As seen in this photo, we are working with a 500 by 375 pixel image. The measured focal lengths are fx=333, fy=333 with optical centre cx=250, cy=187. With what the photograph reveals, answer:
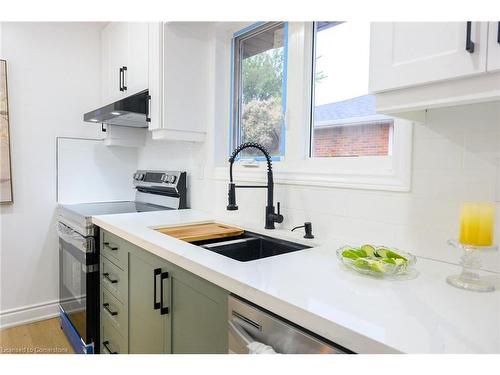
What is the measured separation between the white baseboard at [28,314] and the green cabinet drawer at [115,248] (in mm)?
1266

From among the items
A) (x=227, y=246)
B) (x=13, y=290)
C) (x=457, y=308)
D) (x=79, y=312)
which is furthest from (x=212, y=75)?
(x=13, y=290)

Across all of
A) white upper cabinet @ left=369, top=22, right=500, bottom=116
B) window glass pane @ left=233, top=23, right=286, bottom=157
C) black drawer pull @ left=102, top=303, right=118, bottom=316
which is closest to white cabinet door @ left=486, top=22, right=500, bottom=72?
white upper cabinet @ left=369, top=22, right=500, bottom=116

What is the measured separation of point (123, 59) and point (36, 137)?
0.96 meters

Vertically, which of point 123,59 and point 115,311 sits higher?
point 123,59

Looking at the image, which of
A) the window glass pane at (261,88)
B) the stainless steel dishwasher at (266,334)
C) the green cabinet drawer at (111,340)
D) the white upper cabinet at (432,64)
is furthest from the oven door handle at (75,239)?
the white upper cabinet at (432,64)

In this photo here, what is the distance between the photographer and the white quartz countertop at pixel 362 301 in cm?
64

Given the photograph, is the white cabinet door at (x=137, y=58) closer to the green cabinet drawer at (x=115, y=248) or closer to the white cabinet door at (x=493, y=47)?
the green cabinet drawer at (x=115, y=248)

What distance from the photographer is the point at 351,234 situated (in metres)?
1.44

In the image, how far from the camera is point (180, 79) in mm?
2154

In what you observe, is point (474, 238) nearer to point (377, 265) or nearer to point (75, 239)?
point (377, 265)

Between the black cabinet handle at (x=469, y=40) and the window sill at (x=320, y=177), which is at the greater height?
the black cabinet handle at (x=469, y=40)

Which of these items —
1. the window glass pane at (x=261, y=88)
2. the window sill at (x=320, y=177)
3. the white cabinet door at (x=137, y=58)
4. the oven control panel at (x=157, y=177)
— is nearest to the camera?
the window sill at (x=320, y=177)

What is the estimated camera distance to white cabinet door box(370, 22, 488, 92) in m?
0.79

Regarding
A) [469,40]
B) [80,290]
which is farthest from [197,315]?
[80,290]
